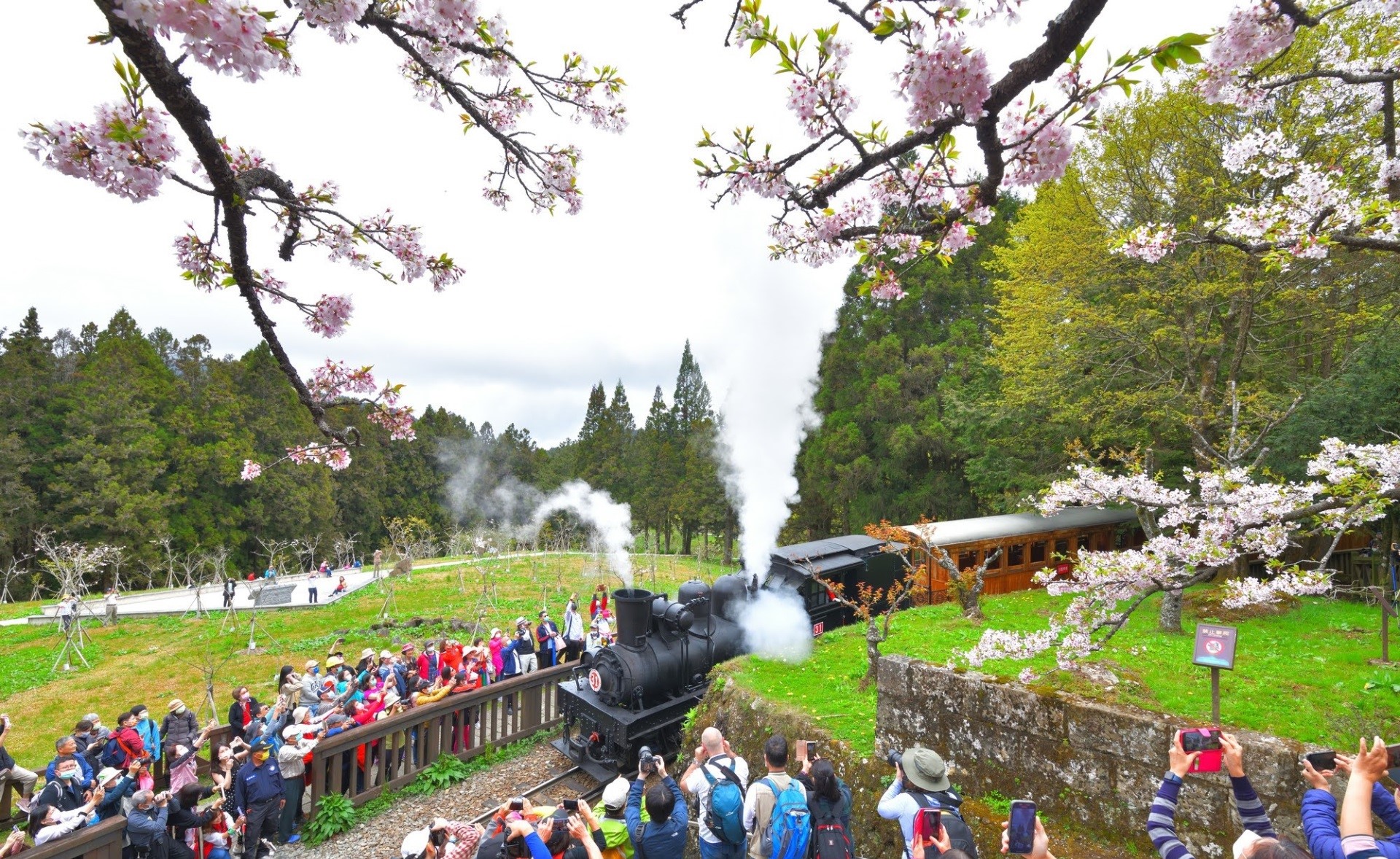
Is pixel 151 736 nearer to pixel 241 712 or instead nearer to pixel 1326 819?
pixel 241 712

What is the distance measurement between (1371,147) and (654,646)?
848 centimetres

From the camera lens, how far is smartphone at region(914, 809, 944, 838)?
3.22 m

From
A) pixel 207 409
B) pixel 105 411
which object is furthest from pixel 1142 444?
pixel 207 409

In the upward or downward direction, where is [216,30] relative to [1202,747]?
upward

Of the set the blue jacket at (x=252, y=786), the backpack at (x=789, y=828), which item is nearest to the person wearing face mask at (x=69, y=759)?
the blue jacket at (x=252, y=786)

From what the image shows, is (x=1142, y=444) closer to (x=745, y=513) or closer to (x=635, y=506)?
(x=745, y=513)

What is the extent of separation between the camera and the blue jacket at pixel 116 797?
5352 mm

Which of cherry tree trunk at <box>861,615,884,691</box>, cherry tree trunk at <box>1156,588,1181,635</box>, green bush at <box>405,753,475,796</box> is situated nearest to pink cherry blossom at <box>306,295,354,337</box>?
cherry tree trunk at <box>861,615,884,691</box>

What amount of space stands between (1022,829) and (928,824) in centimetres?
98

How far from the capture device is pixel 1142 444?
1320 centimetres

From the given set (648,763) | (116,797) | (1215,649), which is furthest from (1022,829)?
(116,797)

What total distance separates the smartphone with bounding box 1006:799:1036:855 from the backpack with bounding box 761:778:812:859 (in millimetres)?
1737

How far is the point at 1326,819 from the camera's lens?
2.43m

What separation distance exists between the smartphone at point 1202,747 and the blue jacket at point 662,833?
3045 millimetres
